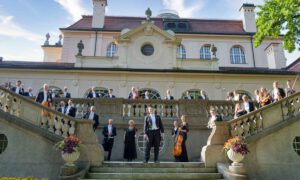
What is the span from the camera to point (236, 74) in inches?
823

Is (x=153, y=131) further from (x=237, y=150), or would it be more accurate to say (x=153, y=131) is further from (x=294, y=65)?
(x=294, y=65)

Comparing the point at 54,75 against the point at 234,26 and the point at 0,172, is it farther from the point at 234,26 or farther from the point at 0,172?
the point at 234,26

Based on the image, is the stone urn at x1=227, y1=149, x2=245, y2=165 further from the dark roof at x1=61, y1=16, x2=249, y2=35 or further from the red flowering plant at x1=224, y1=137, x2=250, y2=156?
the dark roof at x1=61, y1=16, x2=249, y2=35

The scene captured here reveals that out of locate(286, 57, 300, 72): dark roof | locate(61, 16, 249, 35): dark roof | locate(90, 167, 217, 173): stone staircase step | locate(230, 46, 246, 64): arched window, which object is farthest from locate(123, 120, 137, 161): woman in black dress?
locate(230, 46, 246, 64): arched window

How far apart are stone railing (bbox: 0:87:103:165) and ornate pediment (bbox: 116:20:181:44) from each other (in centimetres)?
1328

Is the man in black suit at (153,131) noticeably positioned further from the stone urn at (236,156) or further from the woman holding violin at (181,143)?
the stone urn at (236,156)

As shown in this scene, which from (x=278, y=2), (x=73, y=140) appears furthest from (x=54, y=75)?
(x=278, y=2)

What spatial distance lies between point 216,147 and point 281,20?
981 cm

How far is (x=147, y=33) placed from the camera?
22.4 m

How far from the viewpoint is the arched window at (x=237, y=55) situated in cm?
2795

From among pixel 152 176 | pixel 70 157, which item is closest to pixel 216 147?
pixel 152 176

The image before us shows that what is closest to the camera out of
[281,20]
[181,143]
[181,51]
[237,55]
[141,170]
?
[141,170]

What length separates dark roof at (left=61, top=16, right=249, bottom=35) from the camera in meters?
28.5

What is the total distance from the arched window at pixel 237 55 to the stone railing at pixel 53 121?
2200 cm
